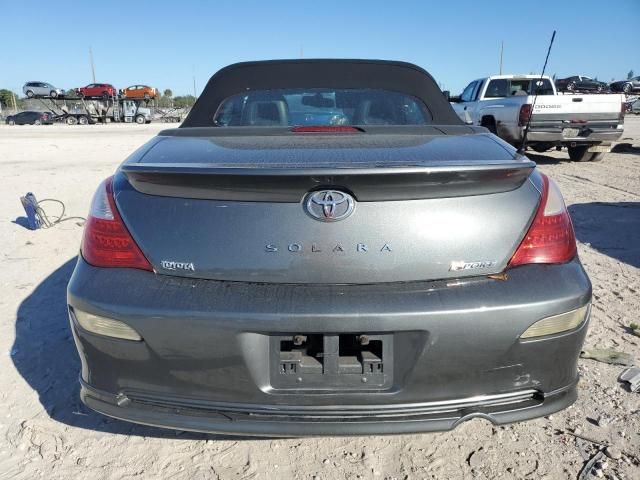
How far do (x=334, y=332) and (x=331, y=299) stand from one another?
0.34 ft

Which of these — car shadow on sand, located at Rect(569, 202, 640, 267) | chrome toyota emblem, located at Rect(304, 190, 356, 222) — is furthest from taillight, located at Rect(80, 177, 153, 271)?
car shadow on sand, located at Rect(569, 202, 640, 267)

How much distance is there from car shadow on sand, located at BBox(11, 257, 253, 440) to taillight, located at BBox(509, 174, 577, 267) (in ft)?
4.72

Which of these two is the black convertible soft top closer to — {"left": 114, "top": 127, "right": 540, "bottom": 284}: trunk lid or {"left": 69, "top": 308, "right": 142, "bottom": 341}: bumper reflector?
{"left": 114, "top": 127, "right": 540, "bottom": 284}: trunk lid

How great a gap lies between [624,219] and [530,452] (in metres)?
4.70

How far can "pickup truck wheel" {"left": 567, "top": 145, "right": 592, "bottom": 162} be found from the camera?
35.3 feet

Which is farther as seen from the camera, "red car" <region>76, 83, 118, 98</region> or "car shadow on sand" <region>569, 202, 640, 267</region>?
"red car" <region>76, 83, 118, 98</region>

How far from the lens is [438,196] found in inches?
63.0

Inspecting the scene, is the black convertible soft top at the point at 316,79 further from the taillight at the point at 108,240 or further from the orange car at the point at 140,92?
the orange car at the point at 140,92

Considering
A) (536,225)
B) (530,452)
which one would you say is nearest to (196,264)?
(536,225)

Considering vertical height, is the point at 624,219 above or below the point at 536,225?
below

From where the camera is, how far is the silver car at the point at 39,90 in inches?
1721

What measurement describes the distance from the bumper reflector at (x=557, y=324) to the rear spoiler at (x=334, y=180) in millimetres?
462

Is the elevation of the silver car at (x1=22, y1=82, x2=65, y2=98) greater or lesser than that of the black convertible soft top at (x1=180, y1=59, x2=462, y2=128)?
lesser

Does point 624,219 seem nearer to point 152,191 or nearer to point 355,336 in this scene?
point 355,336
